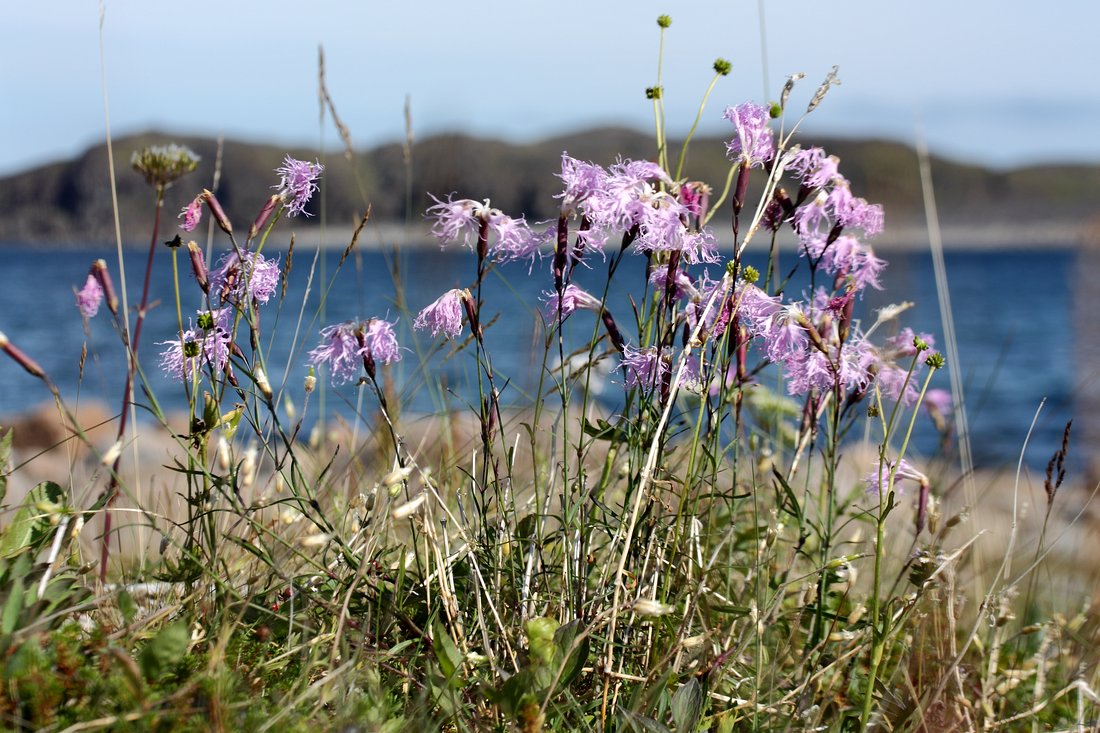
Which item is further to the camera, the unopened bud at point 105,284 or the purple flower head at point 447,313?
the unopened bud at point 105,284

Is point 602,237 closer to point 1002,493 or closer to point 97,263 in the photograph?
point 97,263

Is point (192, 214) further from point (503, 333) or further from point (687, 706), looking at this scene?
point (503, 333)

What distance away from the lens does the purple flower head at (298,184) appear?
172 centimetres

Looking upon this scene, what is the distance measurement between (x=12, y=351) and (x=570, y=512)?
0.87m

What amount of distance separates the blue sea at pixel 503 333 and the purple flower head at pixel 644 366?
131 millimetres

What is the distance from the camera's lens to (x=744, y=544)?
7.80 feet

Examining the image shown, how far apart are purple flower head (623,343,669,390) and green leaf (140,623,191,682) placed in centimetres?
76

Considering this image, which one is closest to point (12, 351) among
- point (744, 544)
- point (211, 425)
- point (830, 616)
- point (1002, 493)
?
point (211, 425)

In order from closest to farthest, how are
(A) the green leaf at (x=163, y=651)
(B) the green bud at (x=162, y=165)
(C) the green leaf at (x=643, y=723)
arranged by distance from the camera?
(A) the green leaf at (x=163, y=651) < (C) the green leaf at (x=643, y=723) < (B) the green bud at (x=162, y=165)

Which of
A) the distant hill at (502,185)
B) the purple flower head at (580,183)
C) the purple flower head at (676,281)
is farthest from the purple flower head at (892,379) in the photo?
the distant hill at (502,185)

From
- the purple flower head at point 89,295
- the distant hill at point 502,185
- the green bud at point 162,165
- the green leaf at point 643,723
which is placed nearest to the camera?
the green leaf at point 643,723

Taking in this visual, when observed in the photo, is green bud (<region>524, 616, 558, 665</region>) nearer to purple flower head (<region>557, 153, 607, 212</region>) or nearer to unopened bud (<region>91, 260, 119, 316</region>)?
purple flower head (<region>557, 153, 607, 212</region>)

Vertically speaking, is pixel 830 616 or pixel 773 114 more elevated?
pixel 773 114

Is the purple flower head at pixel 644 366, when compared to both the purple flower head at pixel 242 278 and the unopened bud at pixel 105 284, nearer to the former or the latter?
the purple flower head at pixel 242 278
